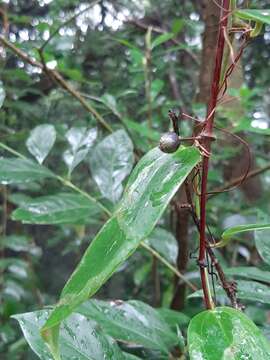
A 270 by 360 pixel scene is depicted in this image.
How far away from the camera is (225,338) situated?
12.8 inches

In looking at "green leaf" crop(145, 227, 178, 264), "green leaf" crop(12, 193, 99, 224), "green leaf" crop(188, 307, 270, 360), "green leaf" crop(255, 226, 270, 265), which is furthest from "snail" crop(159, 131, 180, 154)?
"green leaf" crop(145, 227, 178, 264)

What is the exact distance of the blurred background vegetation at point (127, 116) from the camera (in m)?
0.87

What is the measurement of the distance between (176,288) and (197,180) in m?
0.53

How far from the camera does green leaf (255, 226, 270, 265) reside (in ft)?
1.69

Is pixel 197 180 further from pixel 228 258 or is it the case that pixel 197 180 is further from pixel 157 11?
pixel 157 11

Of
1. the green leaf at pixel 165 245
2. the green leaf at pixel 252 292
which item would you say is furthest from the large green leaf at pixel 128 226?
the green leaf at pixel 165 245

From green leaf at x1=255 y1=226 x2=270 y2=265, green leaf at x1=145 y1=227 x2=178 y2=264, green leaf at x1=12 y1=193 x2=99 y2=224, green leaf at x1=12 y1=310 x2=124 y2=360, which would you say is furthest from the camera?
green leaf at x1=145 y1=227 x2=178 y2=264

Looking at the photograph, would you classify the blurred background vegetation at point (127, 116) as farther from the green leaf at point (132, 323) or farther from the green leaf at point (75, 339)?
the green leaf at point (75, 339)

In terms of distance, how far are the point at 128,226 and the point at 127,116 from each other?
47.9 inches

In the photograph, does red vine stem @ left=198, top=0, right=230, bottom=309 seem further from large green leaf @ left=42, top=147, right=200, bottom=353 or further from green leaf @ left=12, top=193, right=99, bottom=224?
green leaf @ left=12, top=193, right=99, bottom=224

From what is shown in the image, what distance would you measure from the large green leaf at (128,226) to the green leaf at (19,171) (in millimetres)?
379

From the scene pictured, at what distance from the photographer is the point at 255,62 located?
1.94 metres

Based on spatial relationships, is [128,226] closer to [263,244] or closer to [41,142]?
[263,244]

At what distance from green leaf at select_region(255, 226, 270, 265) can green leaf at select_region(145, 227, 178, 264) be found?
269 millimetres
